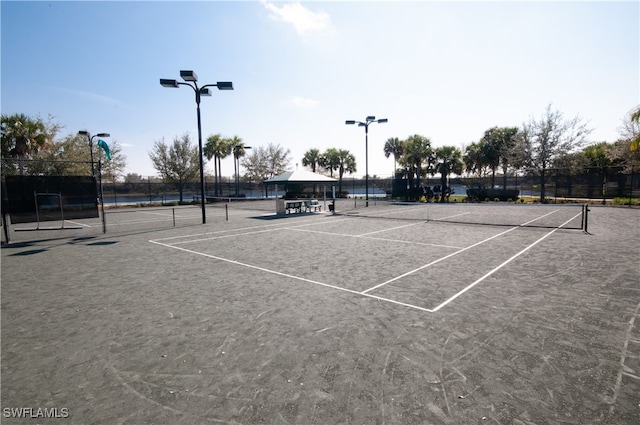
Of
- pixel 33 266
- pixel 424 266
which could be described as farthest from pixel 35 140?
pixel 424 266

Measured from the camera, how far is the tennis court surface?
318 cm

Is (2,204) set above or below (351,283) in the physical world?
above

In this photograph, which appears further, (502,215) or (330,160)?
(330,160)

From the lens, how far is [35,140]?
27.2 meters

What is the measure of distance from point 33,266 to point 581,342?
1322 cm

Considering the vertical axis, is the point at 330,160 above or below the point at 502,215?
above

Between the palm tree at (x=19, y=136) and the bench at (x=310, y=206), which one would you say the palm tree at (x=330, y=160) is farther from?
the palm tree at (x=19, y=136)

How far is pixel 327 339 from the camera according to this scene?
4.57 meters

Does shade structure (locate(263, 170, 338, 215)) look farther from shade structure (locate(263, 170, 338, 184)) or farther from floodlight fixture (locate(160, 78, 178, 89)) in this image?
floodlight fixture (locate(160, 78, 178, 89))

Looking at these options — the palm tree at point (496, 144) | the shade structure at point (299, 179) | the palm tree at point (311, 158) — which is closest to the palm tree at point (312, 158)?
the palm tree at point (311, 158)

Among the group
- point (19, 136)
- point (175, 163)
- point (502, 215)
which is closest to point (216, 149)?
point (175, 163)

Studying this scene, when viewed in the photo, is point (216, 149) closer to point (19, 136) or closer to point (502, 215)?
point (19, 136)

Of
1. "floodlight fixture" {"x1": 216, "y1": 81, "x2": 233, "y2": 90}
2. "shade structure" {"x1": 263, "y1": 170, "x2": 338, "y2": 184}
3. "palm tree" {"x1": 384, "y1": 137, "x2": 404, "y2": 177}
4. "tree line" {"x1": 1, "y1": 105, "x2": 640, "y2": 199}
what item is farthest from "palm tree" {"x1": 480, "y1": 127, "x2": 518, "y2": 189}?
"floodlight fixture" {"x1": 216, "y1": 81, "x2": 233, "y2": 90}

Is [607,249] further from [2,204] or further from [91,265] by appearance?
[2,204]
